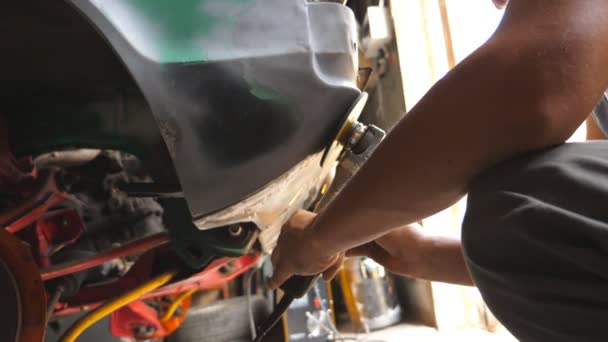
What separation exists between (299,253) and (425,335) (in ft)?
3.49

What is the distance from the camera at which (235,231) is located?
595 millimetres

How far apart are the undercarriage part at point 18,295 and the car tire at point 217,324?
0.78 m

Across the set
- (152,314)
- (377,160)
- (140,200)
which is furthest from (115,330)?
(377,160)

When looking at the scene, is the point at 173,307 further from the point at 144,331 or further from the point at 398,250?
the point at 398,250

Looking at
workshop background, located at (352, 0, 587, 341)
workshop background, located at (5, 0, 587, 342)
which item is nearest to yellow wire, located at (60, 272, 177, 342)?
workshop background, located at (5, 0, 587, 342)

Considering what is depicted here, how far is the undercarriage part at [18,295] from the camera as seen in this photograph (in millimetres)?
504

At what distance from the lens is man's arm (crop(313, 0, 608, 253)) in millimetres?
276

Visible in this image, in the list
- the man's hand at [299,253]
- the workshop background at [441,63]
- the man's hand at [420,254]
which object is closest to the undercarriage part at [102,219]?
the man's hand at [299,253]

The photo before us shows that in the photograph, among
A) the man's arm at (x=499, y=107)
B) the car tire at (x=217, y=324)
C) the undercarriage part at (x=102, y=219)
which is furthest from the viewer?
the car tire at (x=217, y=324)

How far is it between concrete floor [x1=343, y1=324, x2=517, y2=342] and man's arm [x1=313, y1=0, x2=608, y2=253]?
3.65 feet

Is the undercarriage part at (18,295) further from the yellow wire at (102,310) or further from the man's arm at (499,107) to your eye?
the man's arm at (499,107)

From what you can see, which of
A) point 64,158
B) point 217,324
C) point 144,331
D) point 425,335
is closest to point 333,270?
point 64,158

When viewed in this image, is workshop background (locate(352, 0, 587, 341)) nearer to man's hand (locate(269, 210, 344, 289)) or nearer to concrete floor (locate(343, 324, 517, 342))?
concrete floor (locate(343, 324, 517, 342))

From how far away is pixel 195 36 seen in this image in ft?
1.27
